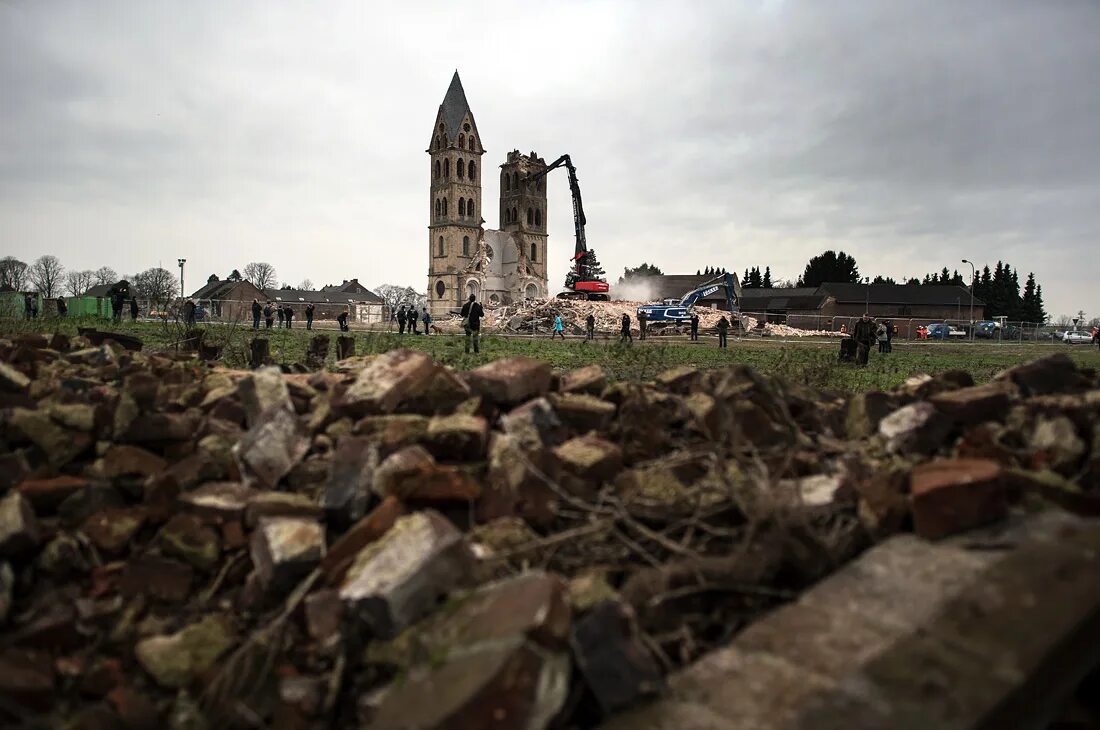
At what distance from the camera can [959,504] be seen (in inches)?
117

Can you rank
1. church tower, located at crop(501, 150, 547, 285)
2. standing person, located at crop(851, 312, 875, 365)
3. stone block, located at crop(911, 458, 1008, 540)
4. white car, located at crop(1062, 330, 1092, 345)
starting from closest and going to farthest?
stone block, located at crop(911, 458, 1008, 540) < standing person, located at crop(851, 312, 875, 365) < white car, located at crop(1062, 330, 1092, 345) < church tower, located at crop(501, 150, 547, 285)

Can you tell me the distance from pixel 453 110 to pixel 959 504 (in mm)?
89883

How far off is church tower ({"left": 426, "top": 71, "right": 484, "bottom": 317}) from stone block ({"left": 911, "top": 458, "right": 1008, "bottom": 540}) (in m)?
79.6

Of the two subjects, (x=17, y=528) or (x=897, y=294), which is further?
(x=897, y=294)

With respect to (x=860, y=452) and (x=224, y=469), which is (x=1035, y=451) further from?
(x=224, y=469)

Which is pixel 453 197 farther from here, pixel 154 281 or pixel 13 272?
pixel 13 272

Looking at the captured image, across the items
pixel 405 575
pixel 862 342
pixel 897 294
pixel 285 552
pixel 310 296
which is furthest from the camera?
pixel 310 296

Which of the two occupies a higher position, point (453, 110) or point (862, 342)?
point (453, 110)

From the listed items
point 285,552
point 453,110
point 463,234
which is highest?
point 453,110

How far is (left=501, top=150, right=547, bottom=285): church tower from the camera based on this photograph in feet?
300

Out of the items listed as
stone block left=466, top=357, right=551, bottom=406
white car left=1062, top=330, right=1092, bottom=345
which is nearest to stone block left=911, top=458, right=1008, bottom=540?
stone block left=466, top=357, right=551, bottom=406

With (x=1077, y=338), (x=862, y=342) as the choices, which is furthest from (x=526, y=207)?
(x=862, y=342)

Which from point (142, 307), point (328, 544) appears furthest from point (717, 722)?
point (142, 307)

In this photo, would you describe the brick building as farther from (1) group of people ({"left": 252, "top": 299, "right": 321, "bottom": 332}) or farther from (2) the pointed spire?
(1) group of people ({"left": 252, "top": 299, "right": 321, "bottom": 332})
